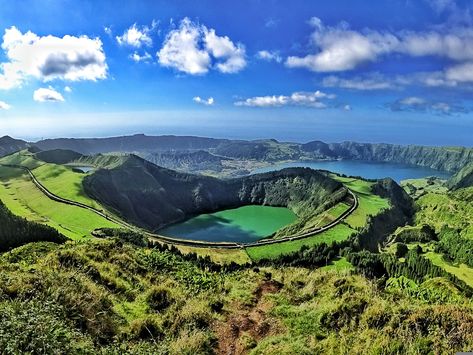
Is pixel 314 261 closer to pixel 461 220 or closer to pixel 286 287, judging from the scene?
pixel 286 287

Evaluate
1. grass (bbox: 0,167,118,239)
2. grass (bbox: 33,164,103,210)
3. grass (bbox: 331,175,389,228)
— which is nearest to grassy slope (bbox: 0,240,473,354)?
grass (bbox: 0,167,118,239)

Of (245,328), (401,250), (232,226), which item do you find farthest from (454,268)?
(232,226)

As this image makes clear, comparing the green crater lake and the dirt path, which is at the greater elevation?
the dirt path

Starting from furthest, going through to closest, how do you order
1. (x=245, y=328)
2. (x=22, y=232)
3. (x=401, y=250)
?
(x=401, y=250) < (x=22, y=232) < (x=245, y=328)

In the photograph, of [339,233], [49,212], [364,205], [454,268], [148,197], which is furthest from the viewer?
[148,197]

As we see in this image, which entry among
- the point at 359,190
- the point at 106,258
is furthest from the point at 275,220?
the point at 106,258

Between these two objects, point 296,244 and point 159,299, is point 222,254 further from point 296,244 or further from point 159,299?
point 159,299

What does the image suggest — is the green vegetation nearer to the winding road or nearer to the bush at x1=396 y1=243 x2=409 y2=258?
the winding road
